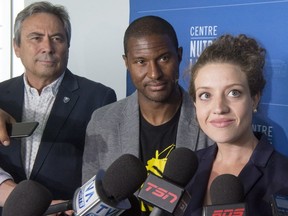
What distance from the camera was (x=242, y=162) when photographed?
1.36 meters

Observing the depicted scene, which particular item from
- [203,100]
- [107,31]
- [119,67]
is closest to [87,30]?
[107,31]

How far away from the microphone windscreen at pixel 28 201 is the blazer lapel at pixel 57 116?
1.04m

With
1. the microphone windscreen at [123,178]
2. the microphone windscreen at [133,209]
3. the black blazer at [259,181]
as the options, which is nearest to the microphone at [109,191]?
the microphone windscreen at [123,178]

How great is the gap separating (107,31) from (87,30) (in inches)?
6.4

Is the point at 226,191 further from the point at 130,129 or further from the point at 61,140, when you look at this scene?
the point at 61,140

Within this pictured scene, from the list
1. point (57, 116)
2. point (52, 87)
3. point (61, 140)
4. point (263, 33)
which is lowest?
point (61, 140)

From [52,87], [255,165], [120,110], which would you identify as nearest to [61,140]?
[52,87]

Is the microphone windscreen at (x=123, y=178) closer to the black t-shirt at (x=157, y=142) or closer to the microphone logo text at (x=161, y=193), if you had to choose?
the microphone logo text at (x=161, y=193)

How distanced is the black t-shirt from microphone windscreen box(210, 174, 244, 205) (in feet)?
1.93

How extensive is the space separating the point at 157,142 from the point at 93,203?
80 centimetres

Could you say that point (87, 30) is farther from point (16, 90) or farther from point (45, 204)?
point (45, 204)

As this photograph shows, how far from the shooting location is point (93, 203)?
894 millimetres

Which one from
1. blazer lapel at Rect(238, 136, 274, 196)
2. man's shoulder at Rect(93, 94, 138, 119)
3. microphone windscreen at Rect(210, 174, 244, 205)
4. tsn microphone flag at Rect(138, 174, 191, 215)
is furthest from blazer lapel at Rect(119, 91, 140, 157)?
tsn microphone flag at Rect(138, 174, 191, 215)

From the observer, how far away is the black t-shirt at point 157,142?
1.65 m
